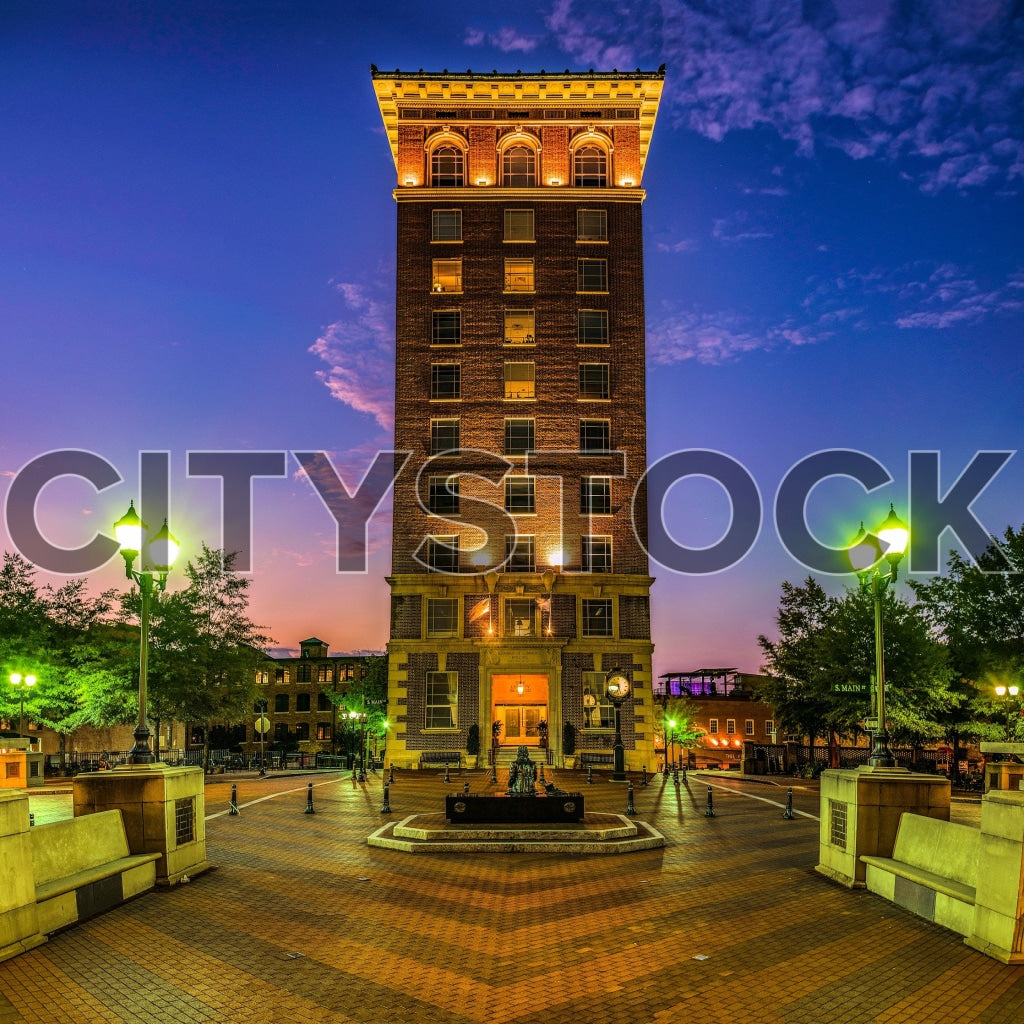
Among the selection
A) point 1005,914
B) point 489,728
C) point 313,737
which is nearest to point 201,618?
point 489,728

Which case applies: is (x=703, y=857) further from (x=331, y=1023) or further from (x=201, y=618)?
(x=201, y=618)

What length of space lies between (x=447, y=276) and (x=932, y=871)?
128ft

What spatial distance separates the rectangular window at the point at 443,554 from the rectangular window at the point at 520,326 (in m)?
10.4

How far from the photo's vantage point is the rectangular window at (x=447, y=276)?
4719 cm

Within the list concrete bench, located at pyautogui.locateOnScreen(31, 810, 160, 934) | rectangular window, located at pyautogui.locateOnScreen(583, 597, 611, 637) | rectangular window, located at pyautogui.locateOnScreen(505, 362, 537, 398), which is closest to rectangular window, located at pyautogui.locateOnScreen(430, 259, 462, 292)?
rectangular window, located at pyautogui.locateOnScreen(505, 362, 537, 398)

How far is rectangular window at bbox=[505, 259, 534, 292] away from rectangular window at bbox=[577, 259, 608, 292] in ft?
8.01

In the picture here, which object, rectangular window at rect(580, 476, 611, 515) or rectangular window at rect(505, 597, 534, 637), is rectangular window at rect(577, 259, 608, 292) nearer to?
rectangular window at rect(580, 476, 611, 515)

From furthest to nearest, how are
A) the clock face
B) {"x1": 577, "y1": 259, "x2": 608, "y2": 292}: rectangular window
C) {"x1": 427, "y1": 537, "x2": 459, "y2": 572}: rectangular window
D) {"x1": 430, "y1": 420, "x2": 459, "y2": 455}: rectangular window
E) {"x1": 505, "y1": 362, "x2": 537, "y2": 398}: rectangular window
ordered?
{"x1": 577, "y1": 259, "x2": 608, "y2": 292}: rectangular window, {"x1": 505, "y1": 362, "x2": 537, "y2": 398}: rectangular window, {"x1": 430, "y1": 420, "x2": 459, "y2": 455}: rectangular window, {"x1": 427, "y1": 537, "x2": 459, "y2": 572}: rectangular window, the clock face

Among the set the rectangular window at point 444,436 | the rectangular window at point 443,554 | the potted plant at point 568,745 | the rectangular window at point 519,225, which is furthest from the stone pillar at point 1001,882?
the rectangular window at point 519,225

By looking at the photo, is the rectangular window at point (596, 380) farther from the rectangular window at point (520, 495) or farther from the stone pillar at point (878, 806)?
the stone pillar at point (878, 806)

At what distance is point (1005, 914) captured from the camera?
34.6ft

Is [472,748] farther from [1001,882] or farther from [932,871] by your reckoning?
[1001,882]

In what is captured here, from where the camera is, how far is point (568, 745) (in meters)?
42.6

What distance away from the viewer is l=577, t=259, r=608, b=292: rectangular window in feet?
155
